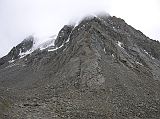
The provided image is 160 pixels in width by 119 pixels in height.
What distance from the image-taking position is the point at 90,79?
6862cm

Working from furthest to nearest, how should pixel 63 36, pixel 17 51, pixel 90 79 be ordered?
1. pixel 17 51
2. pixel 63 36
3. pixel 90 79

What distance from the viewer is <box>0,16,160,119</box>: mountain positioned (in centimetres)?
4972

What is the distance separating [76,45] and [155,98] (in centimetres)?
3264

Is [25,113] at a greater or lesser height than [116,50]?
lesser

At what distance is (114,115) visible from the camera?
51.2m

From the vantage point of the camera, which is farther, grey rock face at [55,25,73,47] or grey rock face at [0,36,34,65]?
grey rock face at [0,36,34,65]

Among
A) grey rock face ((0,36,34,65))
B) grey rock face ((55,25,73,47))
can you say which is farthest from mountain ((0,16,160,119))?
grey rock face ((0,36,34,65))

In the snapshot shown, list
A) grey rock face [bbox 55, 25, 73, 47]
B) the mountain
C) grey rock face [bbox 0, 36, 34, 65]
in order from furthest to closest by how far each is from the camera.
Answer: grey rock face [bbox 0, 36, 34, 65] → grey rock face [bbox 55, 25, 73, 47] → the mountain

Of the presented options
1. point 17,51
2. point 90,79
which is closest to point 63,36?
point 17,51

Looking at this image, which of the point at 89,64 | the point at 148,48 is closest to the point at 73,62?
the point at 89,64

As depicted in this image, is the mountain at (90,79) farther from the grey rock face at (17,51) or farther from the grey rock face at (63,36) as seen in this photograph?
the grey rock face at (17,51)

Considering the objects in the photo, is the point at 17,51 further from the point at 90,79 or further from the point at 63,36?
the point at 90,79

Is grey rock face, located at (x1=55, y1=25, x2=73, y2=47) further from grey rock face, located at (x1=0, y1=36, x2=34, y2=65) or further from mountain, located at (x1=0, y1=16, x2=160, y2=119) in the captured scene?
grey rock face, located at (x1=0, y1=36, x2=34, y2=65)

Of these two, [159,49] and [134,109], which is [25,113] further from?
[159,49]
